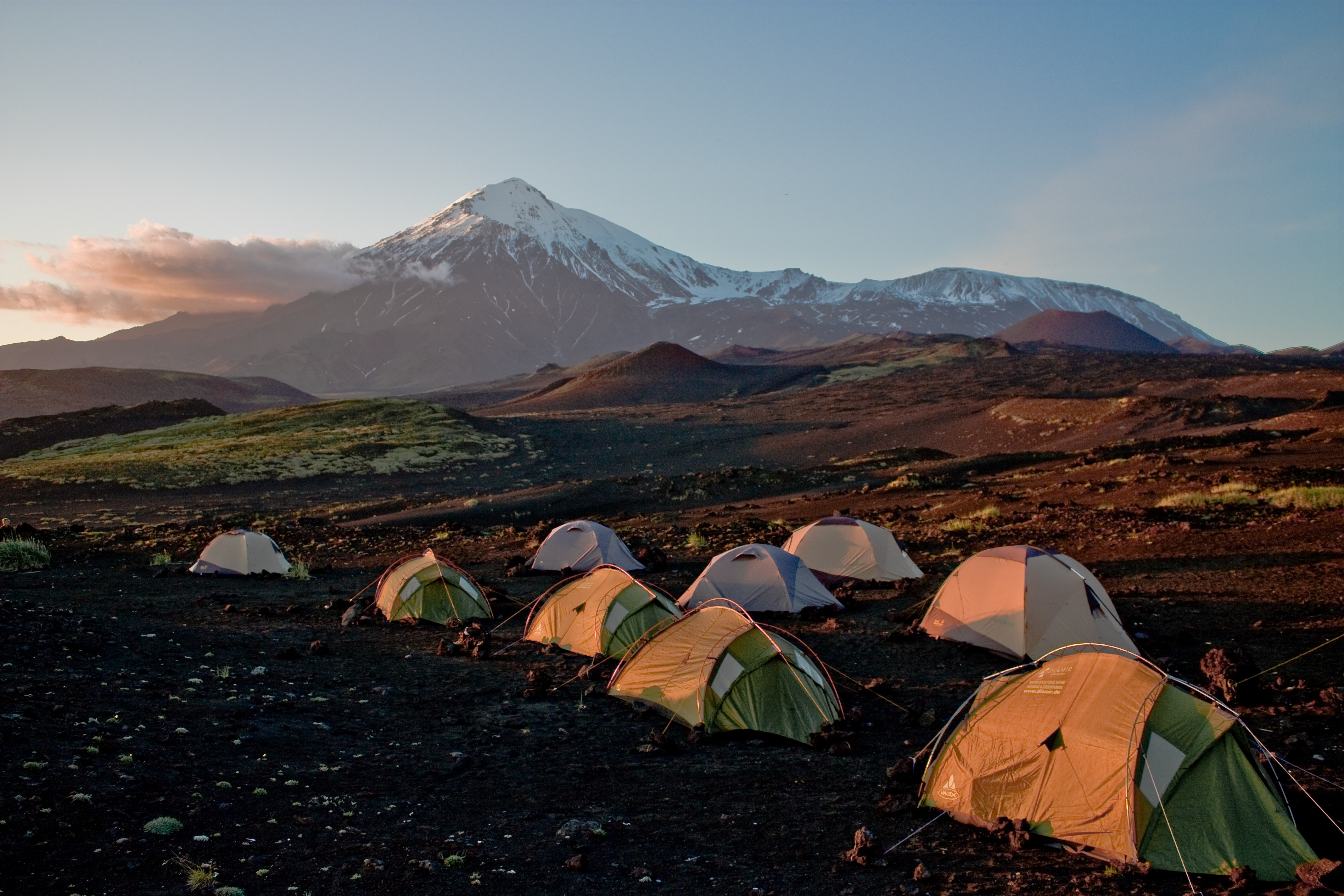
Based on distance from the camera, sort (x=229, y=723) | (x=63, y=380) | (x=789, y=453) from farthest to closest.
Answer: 1. (x=63, y=380)
2. (x=789, y=453)
3. (x=229, y=723)

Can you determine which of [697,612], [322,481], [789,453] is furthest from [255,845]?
[789,453]

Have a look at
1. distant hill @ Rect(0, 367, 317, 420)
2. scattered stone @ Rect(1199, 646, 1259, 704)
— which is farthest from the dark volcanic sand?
distant hill @ Rect(0, 367, 317, 420)

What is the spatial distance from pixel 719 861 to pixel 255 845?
3263 millimetres

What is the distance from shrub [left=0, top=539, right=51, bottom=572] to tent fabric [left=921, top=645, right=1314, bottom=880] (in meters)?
19.7

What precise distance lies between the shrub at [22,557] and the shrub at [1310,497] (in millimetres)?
26820

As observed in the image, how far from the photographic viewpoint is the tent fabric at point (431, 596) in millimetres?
12953

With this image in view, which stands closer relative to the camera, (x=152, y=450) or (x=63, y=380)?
(x=152, y=450)

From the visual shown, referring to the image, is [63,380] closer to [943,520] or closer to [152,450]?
[152,450]

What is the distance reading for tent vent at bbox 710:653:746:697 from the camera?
26.8 feet

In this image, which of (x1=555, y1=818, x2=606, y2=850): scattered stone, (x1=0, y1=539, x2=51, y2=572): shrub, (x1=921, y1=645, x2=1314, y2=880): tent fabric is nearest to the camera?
(x1=921, y1=645, x2=1314, y2=880): tent fabric

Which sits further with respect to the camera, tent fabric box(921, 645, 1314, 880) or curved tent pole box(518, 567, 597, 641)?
curved tent pole box(518, 567, 597, 641)

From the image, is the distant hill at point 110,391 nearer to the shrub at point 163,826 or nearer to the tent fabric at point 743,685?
the tent fabric at point 743,685

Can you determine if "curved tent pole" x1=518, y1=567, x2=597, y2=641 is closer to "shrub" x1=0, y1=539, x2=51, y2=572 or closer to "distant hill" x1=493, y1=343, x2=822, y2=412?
"shrub" x1=0, y1=539, x2=51, y2=572

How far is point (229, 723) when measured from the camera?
25.3ft
